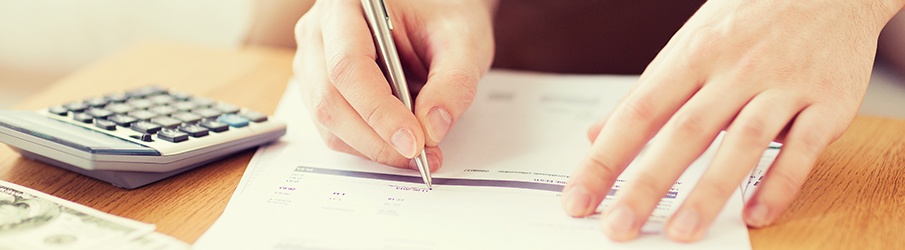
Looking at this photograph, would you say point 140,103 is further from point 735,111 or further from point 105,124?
point 735,111

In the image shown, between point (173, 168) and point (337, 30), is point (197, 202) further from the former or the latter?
point (337, 30)

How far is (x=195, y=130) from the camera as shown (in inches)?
23.1

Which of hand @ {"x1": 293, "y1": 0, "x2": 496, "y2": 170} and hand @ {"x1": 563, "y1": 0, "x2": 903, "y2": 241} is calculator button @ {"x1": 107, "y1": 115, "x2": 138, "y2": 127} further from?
hand @ {"x1": 563, "y1": 0, "x2": 903, "y2": 241}

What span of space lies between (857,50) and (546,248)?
0.25 metres

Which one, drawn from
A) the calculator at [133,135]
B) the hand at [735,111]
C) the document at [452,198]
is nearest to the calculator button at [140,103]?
the calculator at [133,135]

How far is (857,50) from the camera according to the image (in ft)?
1.73

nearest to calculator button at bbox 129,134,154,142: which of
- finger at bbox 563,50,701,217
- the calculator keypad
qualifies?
the calculator keypad

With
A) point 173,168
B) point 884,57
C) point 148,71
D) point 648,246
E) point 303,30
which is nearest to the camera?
point 648,246

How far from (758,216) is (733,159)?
0.12ft

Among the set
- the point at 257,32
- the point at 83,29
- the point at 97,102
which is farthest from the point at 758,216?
the point at 83,29

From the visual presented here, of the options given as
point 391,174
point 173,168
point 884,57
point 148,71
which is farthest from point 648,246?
point 148,71

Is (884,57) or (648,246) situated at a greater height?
(648,246)

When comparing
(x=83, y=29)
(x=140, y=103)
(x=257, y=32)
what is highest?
(x=140, y=103)

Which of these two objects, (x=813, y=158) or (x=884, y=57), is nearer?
(x=813, y=158)
